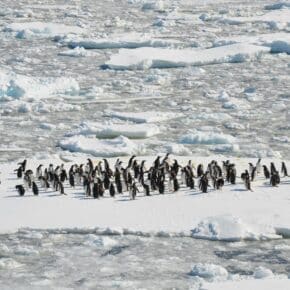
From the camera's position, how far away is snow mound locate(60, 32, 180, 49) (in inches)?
1387

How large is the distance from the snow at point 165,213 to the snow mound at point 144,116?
6699 millimetres

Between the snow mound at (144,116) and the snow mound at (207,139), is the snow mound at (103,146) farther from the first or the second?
the snow mound at (144,116)

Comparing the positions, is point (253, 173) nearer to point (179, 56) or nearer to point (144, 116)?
point (144, 116)

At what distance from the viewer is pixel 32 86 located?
1052 inches

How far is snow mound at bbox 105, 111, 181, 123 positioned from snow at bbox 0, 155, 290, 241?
670 centimetres

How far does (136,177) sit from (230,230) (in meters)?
3.78

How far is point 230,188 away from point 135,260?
4045 millimetres

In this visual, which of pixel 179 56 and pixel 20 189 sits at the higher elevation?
pixel 179 56

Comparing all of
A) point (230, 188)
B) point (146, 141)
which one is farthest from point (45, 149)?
point (230, 188)

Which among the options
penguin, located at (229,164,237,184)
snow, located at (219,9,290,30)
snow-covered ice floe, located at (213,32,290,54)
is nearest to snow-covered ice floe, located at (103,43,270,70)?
snow-covered ice floe, located at (213,32,290,54)

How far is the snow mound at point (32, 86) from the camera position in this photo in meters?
26.2

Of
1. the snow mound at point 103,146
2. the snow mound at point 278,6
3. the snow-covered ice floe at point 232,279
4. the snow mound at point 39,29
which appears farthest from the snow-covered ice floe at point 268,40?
the snow-covered ice floe at point 232,279

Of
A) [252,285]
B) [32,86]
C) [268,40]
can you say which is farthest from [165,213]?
[268,40]

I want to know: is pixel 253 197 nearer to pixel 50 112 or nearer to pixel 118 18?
pixel 50 112
